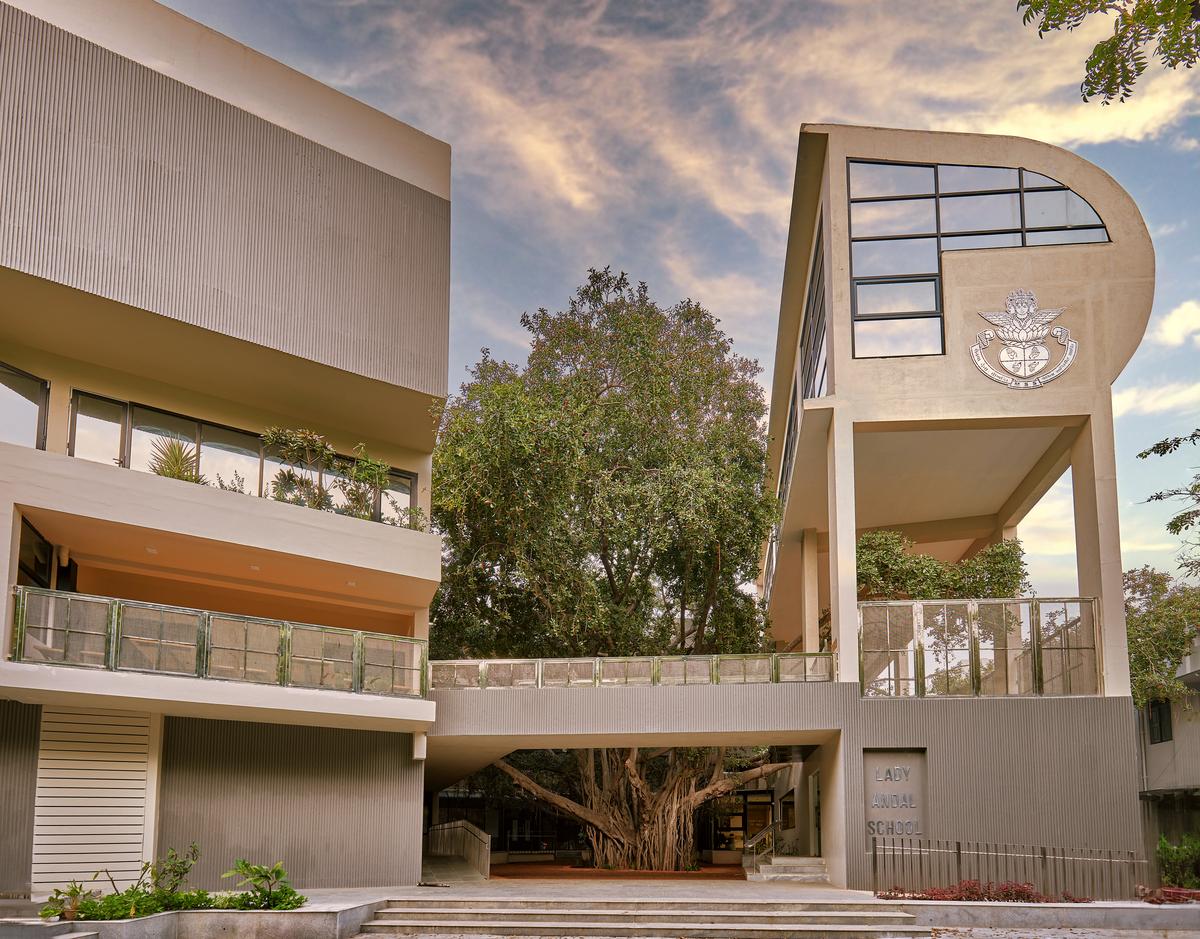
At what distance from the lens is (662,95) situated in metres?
29.9

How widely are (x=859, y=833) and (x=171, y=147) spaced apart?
15258 mm

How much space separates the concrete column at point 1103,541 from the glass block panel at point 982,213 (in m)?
3.62

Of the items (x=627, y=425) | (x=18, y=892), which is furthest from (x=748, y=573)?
(x=18, y=892)

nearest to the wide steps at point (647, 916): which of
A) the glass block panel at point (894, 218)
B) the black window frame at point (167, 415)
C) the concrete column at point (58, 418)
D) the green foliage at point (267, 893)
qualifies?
the green foliage at point (267, 893)

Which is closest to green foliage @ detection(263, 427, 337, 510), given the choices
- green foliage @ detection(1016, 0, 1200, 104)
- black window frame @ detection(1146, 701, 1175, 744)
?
green foliage @ detection(1016, 0, 1200, 104)

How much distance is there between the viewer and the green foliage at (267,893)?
46.9 ft

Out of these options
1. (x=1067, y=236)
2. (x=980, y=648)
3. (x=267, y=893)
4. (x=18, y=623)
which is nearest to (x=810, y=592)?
(x=980, y=648)

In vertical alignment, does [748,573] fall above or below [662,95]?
below

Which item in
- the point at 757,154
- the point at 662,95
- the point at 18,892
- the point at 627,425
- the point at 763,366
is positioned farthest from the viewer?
the point at 763,366

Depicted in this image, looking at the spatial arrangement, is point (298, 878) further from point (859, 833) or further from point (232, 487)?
point (859, 833)

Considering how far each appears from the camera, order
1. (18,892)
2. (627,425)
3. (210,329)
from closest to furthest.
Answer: (18,892)
(210,329)
(627,425)

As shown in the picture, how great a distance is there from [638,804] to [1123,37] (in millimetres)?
22136

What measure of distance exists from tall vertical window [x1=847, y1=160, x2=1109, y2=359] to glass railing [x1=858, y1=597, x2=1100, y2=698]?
4540 millimetres

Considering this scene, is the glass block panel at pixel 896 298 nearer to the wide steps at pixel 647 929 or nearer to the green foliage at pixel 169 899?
the wide steps at pixel 647 929
